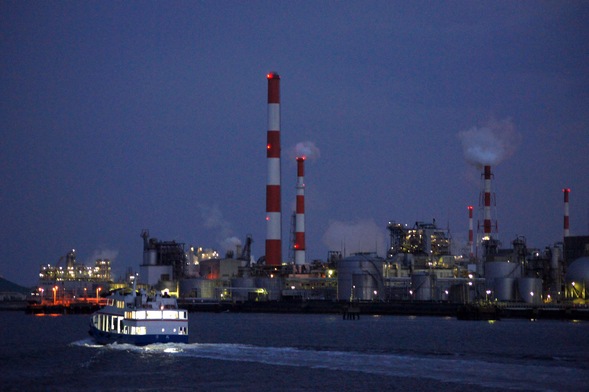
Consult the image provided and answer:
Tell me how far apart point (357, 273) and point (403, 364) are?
72988mm

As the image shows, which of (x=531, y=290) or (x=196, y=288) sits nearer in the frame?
(x=531, y=290)

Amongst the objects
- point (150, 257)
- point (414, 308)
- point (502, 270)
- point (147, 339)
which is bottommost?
point (147, 339)

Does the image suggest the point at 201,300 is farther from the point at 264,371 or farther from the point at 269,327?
the point at 264,371

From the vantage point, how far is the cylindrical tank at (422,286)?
117m

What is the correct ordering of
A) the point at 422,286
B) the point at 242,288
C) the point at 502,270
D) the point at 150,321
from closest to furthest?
the point at 150,321 → the point at 502,270 → the point at 422,286 → the point at 242,288

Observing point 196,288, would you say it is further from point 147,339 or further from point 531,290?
point 147,339

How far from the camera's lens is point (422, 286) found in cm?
11694

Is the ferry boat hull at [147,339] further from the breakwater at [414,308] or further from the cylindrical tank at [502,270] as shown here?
the cylindrical tank at [502,270]

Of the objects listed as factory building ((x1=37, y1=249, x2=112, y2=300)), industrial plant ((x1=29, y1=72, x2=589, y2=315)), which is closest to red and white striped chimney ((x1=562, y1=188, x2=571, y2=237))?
industrial plant ((x1=29, y1=72, x2=589, y2=315))

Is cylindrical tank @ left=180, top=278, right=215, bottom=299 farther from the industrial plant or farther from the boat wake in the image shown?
the boat wake

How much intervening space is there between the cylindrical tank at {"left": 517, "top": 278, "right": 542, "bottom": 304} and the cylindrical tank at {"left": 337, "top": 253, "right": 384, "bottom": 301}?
1872 centimetres

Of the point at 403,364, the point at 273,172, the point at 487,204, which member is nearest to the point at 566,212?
the point at 487,204

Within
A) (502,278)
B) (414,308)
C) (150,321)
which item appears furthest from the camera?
(414,308)

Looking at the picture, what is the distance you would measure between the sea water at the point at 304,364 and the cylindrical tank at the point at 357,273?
49.6 m
